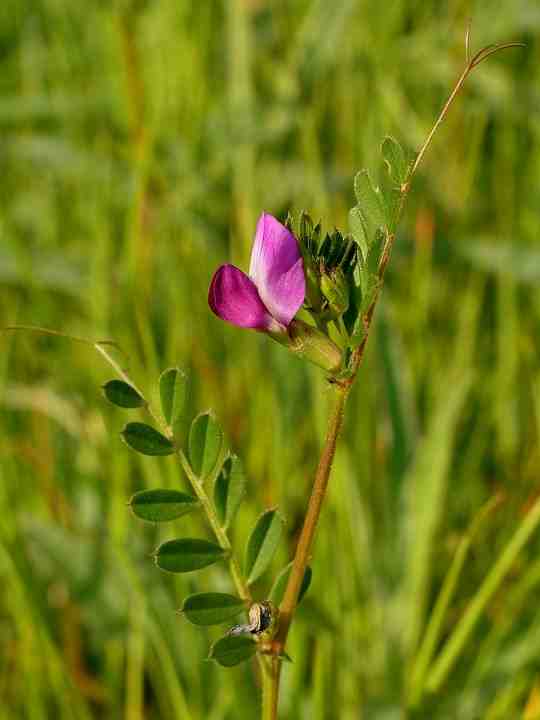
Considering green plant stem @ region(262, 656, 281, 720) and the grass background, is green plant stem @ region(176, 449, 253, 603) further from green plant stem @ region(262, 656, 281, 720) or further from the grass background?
the grass background

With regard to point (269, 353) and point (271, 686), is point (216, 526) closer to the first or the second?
point (271, 686)

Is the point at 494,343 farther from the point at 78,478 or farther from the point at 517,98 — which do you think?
the point at 78,478

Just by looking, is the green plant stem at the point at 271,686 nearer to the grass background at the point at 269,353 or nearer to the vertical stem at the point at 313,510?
the vertical stem at the point at 313,510

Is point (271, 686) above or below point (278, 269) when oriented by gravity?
below

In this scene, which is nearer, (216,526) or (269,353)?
(216,526)

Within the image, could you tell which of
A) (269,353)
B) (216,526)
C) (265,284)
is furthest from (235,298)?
(269,353)

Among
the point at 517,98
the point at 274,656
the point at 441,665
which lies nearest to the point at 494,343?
the point at 517,98

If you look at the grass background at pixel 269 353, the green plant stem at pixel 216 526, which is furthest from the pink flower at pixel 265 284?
the grass background at pixel 269 353
